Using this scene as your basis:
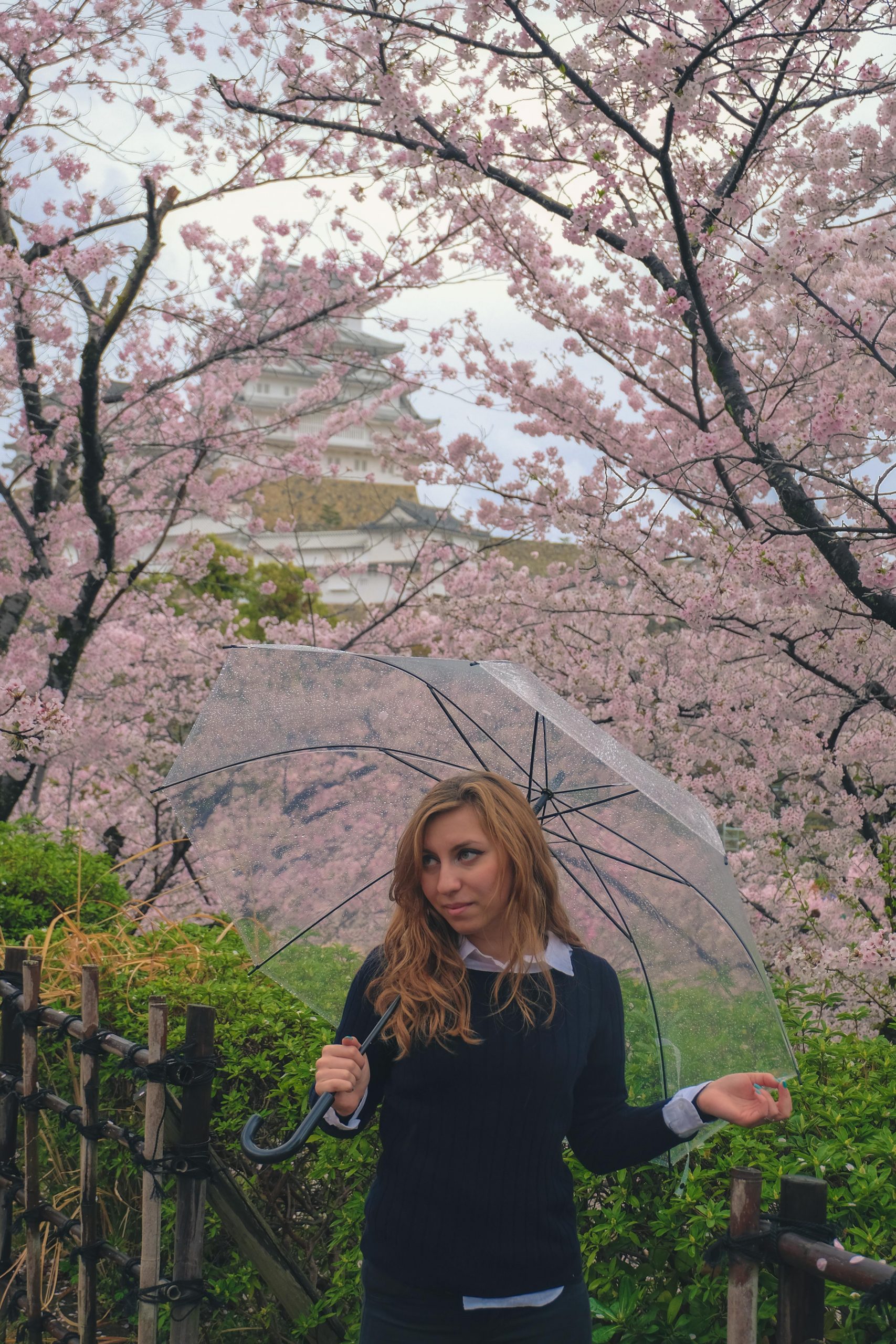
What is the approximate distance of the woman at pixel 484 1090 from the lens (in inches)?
62.5

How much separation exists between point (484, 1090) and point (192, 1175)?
34.9 inches

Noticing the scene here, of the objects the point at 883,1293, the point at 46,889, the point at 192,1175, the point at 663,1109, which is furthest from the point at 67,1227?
the point at 46,889

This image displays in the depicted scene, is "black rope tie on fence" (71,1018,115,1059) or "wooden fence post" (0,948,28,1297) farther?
"wooden fence post" (0,948,28,1297)

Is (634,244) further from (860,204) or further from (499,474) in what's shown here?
(499,474)

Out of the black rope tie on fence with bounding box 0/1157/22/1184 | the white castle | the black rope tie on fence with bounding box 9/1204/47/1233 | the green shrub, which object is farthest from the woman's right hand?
the white castle

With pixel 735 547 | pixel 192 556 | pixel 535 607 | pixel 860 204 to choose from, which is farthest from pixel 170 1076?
pixel 192 556

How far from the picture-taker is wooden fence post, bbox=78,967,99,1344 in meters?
2.51

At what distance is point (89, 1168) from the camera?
254 centimetres

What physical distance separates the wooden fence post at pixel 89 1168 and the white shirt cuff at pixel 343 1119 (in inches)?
41.0

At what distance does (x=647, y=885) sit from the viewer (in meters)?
2.15

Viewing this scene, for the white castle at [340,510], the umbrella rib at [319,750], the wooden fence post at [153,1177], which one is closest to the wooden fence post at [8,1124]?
the wooden fence post at [153,1177]

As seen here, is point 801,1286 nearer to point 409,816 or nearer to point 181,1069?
point 409,816

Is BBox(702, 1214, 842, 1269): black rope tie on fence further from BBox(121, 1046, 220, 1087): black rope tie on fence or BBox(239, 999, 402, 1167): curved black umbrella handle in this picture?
BBox(121, 1046, 220, 1087): black rope tie on fence

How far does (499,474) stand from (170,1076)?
642cm
